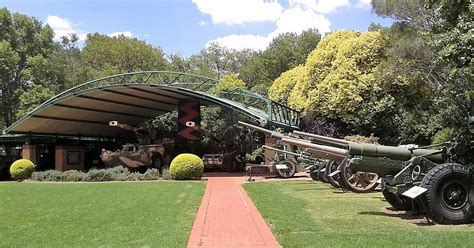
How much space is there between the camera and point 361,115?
27.9 meters

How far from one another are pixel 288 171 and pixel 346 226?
1510cm

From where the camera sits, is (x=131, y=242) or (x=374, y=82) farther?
(x=374, y=82)

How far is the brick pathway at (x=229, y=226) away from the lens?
8.11 meters

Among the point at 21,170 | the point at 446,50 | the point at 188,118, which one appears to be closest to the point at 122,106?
the point at 188,118

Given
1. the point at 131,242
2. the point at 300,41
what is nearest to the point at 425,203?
the point at 131,242

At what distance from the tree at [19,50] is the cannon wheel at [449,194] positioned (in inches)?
1675

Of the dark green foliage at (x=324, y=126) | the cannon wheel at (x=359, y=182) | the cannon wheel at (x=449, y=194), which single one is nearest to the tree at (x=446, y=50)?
the cannon wheel at (x=449, y=194)

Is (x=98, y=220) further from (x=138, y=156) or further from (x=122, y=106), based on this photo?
(x=122, y=106)

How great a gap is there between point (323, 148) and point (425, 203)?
3284mm

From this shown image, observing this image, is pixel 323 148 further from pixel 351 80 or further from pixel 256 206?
pixel 351 80

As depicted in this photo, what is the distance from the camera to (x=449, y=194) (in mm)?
10078

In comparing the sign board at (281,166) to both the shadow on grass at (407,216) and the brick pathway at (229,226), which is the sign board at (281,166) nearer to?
the brick pathway at (229,226)

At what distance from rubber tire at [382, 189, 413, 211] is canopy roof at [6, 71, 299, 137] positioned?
47.6 ft

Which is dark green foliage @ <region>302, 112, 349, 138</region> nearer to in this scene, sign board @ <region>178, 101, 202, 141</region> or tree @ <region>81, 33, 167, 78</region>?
sign board @ <region>178, 101, 202, 141</region>
